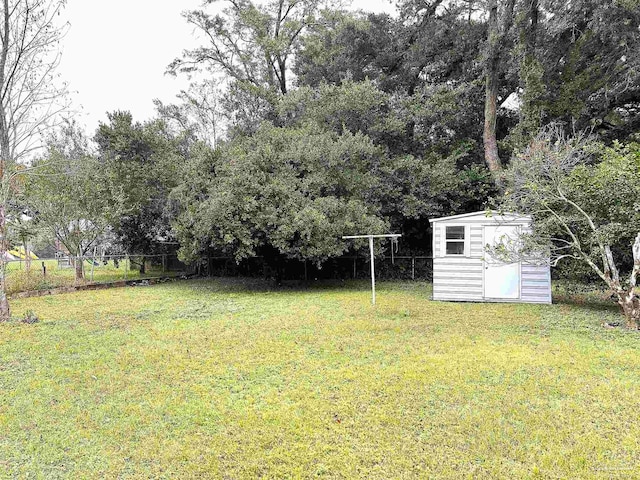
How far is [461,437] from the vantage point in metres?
2.84

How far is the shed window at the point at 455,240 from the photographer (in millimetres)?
8750

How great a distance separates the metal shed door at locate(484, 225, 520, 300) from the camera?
27.8ft

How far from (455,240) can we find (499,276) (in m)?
1.19

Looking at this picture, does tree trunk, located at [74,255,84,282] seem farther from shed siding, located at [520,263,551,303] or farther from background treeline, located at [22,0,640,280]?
shed siding, located at [520,263,551,303]

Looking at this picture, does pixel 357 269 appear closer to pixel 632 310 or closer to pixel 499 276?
pixel 499 276

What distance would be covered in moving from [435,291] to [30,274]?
11144 mm

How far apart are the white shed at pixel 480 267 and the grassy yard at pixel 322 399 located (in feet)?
5.55

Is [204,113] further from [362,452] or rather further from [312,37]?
[362,452]

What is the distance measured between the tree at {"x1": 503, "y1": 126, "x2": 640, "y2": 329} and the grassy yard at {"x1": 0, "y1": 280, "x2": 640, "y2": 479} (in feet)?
3.23

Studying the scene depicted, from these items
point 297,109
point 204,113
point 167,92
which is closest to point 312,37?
point 297,109

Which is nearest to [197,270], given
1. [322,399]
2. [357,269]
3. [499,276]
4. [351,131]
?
[357,269]

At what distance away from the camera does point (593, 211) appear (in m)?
6.95

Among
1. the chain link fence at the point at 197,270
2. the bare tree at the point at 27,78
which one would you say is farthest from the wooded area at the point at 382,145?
Answer: the chain link fence at the point at 197,270

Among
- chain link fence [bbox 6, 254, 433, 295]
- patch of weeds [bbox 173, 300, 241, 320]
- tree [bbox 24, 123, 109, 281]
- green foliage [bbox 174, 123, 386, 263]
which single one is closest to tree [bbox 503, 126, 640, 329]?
green foliage [bbox 174, 123, 386, 263]
